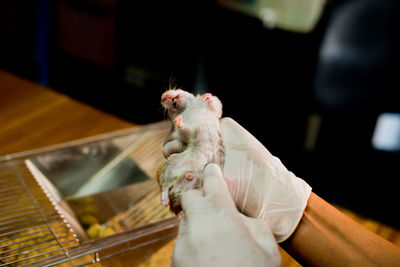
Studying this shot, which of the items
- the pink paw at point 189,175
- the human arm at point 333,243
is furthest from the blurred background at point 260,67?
the pink paw at point 189,175

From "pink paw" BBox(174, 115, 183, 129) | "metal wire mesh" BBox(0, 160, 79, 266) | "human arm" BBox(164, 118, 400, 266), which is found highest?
"pink paw" BBox(174, 115, 183, 129)

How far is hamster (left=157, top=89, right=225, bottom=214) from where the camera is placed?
0.86 meters

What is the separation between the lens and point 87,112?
2.08 meters

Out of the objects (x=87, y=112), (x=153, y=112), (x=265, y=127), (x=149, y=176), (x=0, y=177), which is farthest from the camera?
(x=153, y=112)

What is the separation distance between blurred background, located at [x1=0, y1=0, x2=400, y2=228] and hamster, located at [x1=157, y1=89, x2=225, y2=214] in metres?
1.30

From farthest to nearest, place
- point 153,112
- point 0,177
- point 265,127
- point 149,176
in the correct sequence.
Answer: point 153,112, point 265,127, point 149,176, point 0,177

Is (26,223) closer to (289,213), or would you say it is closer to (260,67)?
(289,213)

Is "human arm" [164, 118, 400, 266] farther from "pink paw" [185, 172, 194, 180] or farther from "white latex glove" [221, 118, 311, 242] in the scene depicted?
"pink paw" [185, 172, 194, 180]

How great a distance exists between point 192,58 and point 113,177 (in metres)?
2.52

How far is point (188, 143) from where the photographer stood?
0.93 meters

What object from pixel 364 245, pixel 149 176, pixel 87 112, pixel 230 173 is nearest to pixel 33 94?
pixel 87 112

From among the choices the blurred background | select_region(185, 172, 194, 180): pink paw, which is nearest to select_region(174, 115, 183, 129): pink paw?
select_region(185, 172, 194, 180): pink paw

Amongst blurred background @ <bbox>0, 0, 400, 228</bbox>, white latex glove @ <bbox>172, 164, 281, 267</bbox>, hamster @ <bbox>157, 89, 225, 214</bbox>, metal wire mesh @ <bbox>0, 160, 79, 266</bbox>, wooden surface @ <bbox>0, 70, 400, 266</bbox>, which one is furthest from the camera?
blurred background @ <bbox>0, 0, 400, 228</bbox>

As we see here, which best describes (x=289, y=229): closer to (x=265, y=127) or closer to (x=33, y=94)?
(x=33, y=94)
